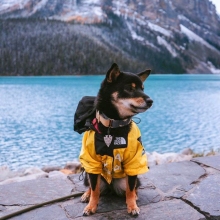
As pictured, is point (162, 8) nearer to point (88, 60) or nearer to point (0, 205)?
point (88, 60)

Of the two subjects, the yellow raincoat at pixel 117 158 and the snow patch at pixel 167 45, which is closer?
the yellow raincoat at pixel 117 158

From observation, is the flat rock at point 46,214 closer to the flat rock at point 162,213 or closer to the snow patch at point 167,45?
the flat rock at point 162,213

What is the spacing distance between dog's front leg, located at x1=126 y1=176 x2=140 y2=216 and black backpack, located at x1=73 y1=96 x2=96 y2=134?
0.69m

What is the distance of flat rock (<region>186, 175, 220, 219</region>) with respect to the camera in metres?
3.16

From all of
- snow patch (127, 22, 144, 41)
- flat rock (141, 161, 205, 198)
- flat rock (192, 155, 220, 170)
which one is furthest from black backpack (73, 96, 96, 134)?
snow patch (127, 22, 144, 41)

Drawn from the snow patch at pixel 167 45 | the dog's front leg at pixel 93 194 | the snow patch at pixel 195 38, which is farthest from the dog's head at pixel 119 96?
the snow patch at pixel 195 38

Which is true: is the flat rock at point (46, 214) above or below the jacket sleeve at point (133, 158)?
below

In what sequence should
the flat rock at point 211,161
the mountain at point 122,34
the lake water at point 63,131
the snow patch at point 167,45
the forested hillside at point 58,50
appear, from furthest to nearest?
1. the snow patch at point 167,45
2. the mountain at point 122,34
3. the forested hillside at point 58,50
4. the lake water at point 63,131
5. the flat rock at point 211,161

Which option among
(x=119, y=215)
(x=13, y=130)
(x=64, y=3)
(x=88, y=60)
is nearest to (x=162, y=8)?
(x=64, y=3)

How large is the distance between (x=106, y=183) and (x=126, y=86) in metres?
1.10

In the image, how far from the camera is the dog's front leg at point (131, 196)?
10.2 ft

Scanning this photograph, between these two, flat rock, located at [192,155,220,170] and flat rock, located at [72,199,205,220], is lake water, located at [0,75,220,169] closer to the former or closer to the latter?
flat rock, located at [192,155,220,170]

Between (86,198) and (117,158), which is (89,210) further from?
(117,158)

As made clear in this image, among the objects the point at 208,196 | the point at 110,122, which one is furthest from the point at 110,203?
the point at 208,196
